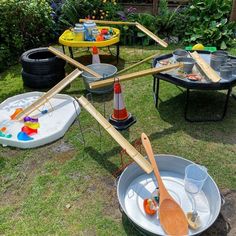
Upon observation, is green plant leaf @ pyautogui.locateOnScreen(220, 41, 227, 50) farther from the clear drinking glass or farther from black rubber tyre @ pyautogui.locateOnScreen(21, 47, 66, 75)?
the clear drinking glass

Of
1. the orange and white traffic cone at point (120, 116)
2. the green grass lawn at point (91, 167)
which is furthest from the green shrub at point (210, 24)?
the orange and white traffic cone at point (120, 116)

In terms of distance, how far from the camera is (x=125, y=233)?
2355mm

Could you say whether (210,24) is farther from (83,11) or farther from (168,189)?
(168,189)

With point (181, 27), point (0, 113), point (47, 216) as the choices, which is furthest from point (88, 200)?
point (181, 27)

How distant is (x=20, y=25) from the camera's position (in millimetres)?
5730

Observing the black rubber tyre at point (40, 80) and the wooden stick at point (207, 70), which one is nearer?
the wooden stick at point (207, 70)

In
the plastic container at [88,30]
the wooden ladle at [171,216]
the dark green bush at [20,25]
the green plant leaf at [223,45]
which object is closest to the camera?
the wooden ladle at [171,216]

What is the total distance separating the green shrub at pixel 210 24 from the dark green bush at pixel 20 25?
312 centimetres

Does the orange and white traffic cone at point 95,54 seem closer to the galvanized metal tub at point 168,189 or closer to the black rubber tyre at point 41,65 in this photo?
the black rubber tyre at point 41,65

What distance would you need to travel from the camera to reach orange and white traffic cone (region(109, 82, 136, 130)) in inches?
138

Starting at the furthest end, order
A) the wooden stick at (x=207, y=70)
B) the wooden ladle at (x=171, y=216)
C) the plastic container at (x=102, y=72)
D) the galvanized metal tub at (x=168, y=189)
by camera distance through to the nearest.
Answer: the plastic container at (x=102, y=72)
the wooden stick at (x=207, y=70)
the galvanized metal tub at (x=168, y=189)
the wooden ladle at (x=171, y=216)

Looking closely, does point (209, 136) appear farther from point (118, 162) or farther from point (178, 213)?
point (178, 213)

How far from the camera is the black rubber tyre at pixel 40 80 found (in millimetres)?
4570

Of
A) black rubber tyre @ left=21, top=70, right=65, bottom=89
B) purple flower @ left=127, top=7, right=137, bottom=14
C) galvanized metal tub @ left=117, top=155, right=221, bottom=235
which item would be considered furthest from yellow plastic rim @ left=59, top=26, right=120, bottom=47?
galvanized metal tub @ left=117, top=155, right=221, bottom=235
